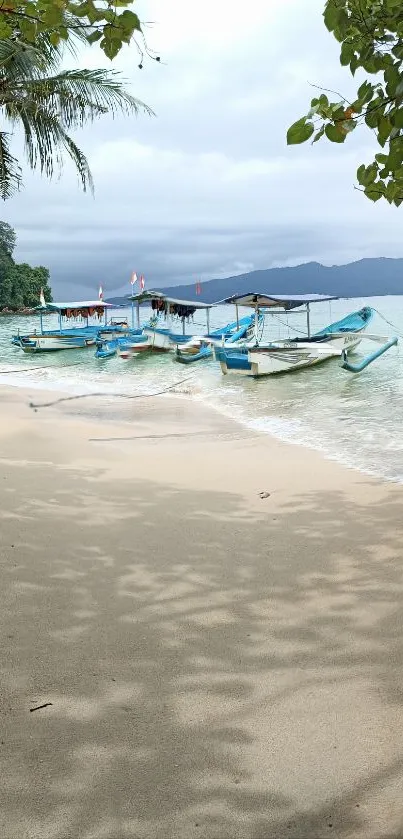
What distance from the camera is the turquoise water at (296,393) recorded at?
10.3m

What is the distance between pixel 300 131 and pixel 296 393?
15.9 m

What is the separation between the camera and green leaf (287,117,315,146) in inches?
125

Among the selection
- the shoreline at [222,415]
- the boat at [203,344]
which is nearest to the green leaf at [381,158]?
the shoreline at [222,415]

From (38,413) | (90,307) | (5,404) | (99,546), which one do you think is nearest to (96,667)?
(99,546)

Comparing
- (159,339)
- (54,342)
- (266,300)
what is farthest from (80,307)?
Answer: (266,300)

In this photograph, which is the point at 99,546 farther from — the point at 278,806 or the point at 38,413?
the point at 38,413

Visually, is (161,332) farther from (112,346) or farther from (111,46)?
(111,46)

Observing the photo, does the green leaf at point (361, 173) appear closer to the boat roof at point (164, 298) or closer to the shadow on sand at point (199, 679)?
the shadow on sand at point (199, 679)

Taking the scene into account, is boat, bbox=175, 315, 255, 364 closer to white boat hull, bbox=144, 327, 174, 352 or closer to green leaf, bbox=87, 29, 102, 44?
white boat hull, bbox=144, 327, 174, 352

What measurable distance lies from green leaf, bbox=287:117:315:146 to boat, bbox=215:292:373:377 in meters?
18.4

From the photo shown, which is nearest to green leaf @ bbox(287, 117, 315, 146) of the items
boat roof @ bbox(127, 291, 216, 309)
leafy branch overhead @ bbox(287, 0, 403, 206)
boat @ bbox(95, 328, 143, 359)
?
leafy branch overhead @ bbox(287, 0, 403, 206)

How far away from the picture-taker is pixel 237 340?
93.7 ft

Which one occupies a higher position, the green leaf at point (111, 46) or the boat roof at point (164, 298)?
the green leaf at point (111, 46)

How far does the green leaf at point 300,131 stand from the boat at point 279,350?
18365 mm
